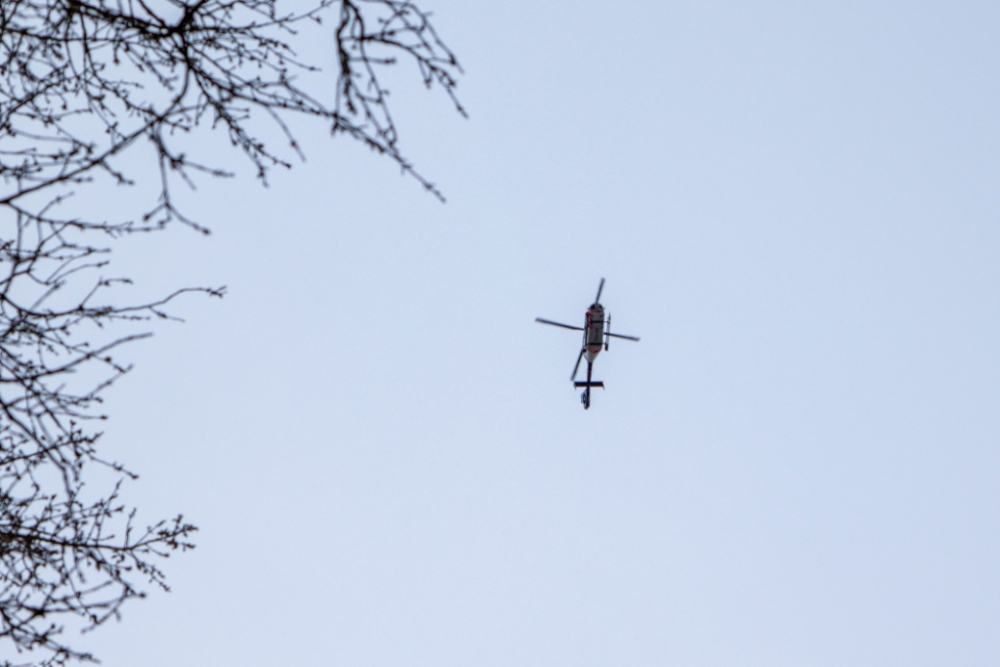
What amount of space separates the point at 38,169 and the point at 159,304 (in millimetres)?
674

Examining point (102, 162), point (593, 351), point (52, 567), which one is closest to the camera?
point (102, 162)

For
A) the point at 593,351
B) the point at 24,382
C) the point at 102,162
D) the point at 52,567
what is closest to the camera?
the point at 102,162

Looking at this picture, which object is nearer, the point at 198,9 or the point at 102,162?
the point at 102,162

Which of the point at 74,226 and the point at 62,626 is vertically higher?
the point at 74,226

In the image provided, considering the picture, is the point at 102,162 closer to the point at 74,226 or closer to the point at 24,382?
the point at 74,226

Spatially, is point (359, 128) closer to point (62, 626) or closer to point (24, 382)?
point (24, 382)

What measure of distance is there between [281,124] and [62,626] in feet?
6.79

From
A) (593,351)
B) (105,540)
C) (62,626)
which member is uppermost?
(593,351)

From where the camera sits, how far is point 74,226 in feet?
14.2

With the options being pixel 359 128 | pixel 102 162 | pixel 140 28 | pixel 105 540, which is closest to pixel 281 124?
pixel 359 128

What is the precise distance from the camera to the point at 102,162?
150 inches

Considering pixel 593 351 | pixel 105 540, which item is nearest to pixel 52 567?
pixel 105 540

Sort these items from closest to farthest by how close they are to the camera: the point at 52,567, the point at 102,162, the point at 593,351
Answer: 1. the point at 102,162
2. the point at 52,567
3. the point at 593,351

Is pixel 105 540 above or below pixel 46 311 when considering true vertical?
below
